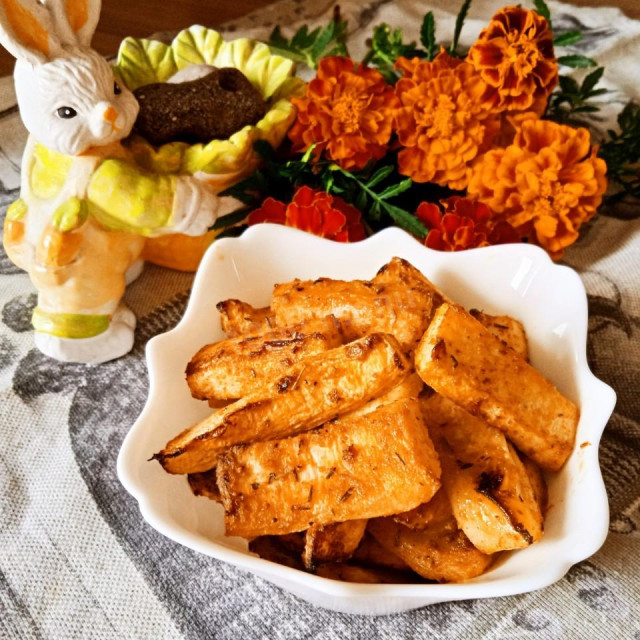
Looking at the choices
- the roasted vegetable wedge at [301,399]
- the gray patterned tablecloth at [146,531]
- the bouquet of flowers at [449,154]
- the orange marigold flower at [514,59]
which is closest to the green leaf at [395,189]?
the bouquet of flowers at [449,154]

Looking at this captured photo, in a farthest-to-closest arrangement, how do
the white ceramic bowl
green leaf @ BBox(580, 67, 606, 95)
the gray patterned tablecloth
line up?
green leaf @ BBox(580, 67, 606, 95)
the gray patterned tablecloth
the white ceramic bowl

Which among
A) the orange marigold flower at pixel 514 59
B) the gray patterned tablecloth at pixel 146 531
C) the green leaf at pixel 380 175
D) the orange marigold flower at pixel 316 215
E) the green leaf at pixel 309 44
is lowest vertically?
the gray patterned tablecloth at pixel 146 531

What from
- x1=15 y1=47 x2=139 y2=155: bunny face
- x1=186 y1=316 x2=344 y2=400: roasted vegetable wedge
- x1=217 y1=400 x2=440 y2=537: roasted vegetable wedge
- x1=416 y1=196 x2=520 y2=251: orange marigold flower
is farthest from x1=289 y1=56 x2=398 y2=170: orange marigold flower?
x1=217 y1=400 x2=440 y2=537: roasted vegetable wedge

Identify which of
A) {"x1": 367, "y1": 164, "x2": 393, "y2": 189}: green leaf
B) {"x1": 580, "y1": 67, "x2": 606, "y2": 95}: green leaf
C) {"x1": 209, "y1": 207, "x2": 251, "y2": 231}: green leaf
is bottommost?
{"x1": 209, "y1": 207, "x2": 251, "y2": 231}: green leaf

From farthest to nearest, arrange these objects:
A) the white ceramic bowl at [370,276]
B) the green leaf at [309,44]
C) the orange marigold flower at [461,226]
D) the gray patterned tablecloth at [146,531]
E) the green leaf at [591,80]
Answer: the green leaf at [309,44] → the green leaf at [591,80] → the orange marigold flower at [461,226] → the gray patterned tablecloth at [146,531] → the white ceramic bowl at [370,276]

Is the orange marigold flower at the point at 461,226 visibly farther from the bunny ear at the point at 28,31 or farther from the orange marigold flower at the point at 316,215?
the bunny ear at the point at 28,31

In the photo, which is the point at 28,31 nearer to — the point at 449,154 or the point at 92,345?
the point at 92,345

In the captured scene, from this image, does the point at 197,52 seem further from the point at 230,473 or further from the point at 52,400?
the point at 230,473

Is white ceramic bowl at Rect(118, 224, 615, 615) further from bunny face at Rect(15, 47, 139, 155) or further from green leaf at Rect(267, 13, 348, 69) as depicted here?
green leaf at Rect(267, 13, 348, 69)
